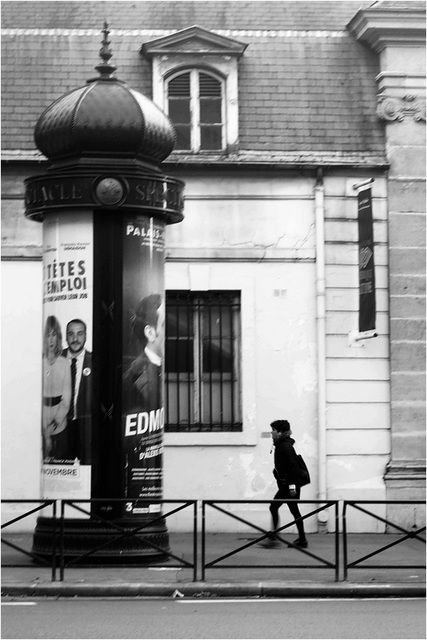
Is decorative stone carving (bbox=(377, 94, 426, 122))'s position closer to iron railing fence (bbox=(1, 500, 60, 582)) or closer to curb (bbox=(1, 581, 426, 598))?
curb (bbox=(1, 581, 426, 598))

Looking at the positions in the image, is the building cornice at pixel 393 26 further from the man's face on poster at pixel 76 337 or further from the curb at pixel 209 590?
Answer: the curb at pixel 209 590

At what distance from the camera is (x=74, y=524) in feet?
43.5

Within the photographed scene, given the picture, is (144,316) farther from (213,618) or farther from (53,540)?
(213,618)

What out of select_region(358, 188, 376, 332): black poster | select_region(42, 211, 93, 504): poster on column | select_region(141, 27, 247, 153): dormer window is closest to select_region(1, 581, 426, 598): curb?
select_region(42, 211, 93, 504): poster on column

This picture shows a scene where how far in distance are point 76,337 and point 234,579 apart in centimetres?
316

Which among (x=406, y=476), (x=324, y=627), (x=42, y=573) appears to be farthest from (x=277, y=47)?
(x=324, y=627)

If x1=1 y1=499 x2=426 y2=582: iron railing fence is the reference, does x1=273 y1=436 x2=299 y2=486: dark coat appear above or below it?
above

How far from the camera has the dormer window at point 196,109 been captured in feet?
59.4

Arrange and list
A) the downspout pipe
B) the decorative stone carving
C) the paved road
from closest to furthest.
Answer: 1. the paved road
2. the downspout pipe
3. the decorative stone carving

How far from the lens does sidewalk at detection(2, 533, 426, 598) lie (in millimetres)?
12000

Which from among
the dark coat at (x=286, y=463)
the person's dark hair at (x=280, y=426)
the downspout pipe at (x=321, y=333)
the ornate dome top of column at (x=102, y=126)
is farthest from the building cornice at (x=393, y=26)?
the dark coat at (x=286, y=463)

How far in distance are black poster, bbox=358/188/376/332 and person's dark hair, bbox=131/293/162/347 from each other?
4330mm

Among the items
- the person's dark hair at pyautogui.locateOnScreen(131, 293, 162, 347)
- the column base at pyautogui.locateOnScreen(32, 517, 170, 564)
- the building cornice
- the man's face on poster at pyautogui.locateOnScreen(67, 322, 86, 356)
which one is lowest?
the column base at pyautogui.locateOnScreen(32, 517, 170, 564)

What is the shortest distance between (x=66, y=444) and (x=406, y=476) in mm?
5817
